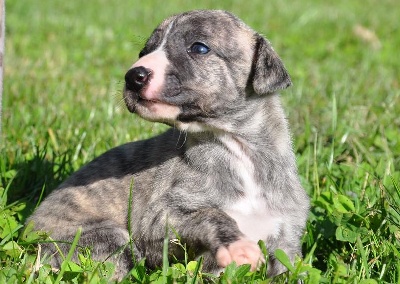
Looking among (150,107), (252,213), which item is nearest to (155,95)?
(150,107)

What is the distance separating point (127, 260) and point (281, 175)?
964 mm

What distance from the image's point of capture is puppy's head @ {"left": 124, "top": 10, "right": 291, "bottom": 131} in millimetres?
3869

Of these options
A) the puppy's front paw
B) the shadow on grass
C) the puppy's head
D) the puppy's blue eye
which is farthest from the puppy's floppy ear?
the shadow on grass

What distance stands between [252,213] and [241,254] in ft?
1.53

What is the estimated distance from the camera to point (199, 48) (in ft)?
13.5

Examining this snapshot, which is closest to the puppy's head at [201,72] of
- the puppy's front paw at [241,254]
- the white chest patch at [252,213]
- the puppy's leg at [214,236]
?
the white chest patch at [252,213]

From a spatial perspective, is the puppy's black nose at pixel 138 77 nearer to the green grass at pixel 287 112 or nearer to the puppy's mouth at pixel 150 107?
the puppy's mouth at pixel 150 107

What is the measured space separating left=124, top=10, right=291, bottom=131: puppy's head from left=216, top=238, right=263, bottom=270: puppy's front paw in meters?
0.75

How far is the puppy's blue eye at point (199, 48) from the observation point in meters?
4.11

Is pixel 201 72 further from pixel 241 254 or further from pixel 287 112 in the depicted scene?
pixel 287 112

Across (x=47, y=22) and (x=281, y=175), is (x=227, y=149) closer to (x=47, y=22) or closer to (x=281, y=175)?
(x=281, y=175)

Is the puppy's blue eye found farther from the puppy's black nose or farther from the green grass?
the green grass

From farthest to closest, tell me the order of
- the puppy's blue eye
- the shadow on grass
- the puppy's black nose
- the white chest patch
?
the shadow on grass
the puppy's blue eye
the white chest patch
the puppy's black nose

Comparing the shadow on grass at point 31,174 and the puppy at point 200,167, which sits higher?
the puppy at point 200,167
